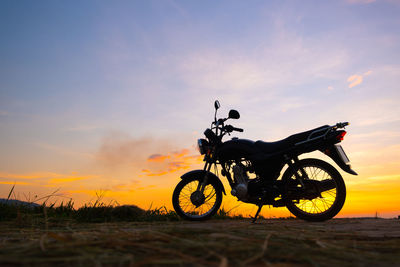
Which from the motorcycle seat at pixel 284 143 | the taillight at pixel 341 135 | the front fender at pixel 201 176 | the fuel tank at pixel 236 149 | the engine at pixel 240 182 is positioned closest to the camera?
the taillight at pixel 341 135

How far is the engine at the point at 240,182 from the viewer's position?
5496 millimetres

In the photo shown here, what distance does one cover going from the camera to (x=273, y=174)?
218 inches

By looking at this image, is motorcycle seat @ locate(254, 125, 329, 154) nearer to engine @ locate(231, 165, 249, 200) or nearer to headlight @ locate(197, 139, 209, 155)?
engine @ locate(231, 165, 249, 200)

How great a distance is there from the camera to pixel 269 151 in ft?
17.9

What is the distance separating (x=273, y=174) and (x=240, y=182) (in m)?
0.54

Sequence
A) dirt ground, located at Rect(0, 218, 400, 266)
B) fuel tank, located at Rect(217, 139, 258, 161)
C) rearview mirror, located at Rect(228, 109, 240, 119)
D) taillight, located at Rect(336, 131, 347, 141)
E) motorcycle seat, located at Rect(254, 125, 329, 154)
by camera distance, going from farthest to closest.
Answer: rearview mirror, located at Rect(228, 109, 240, 119), fuel tank, located at Rect(217, 139, 258, 161), motorcycle seat, located at Rect(254, 125, 329, 154), taillight, located at Rect(336, 131, 347, 141), dirt ground, located at Rect(0, 218, 400, 266)

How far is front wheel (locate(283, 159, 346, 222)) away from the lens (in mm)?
5203

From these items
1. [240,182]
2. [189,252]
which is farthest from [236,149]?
[189,252]

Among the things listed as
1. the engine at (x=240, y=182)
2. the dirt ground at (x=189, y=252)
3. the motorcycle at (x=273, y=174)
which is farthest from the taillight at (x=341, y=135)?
the dirt ground at (x=189, y=252)

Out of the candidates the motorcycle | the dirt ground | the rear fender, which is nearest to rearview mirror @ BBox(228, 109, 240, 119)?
the motorcycle

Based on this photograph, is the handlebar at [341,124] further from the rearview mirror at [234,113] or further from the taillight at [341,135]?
the rearview mirror at [234,113]

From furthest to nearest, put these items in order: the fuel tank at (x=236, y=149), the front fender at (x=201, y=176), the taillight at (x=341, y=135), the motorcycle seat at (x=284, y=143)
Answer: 1. the front fender at (x=201, y=176)
2. the fuel tank at (x=236, y=149)
3. the motorcycle seat at (x=284, y=143)
4. the taillight at (x=341, y=135)

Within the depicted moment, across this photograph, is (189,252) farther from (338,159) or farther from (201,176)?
(201,176)

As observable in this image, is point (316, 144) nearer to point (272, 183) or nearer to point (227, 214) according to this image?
point (272, 183)
